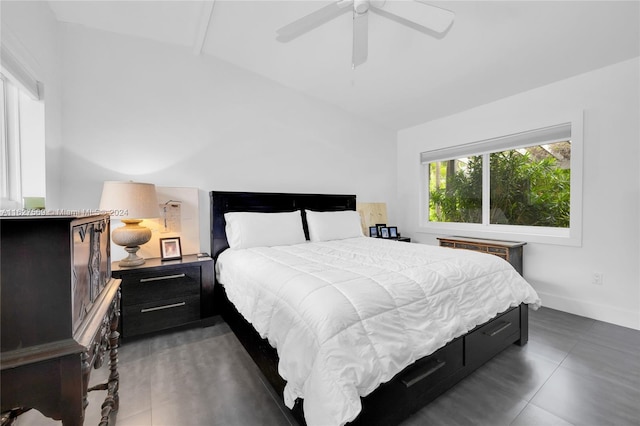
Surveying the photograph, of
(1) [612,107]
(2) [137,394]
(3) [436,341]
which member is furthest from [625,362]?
(2) [137,394]

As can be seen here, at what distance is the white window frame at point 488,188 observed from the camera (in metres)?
2.76

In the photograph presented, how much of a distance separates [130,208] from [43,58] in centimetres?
117

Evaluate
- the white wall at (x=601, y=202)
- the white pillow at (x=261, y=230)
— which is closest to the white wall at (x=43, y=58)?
the white pillow at (x=261, y=230)

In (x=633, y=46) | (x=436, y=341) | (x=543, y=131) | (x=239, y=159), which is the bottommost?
(x=436, y=341)

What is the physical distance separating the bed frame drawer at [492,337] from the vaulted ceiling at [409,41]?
215cm

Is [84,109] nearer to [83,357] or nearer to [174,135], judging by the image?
[174,135]

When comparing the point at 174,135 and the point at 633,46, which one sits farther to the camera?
the point at 174,135

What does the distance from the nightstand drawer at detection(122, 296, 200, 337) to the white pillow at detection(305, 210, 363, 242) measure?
1.37 meters

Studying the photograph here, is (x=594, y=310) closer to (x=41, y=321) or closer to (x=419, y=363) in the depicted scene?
(x=419, y=363)

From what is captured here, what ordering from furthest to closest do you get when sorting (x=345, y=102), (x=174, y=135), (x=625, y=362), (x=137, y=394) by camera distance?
1. (x=345, y=102)
2. (x=174, y=135)
3. (x=625, y=362)
4. (x=137, y=394)

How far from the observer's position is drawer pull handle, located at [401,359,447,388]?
A: 135 centimetres

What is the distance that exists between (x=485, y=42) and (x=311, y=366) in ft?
9.40

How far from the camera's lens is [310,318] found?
1.21m

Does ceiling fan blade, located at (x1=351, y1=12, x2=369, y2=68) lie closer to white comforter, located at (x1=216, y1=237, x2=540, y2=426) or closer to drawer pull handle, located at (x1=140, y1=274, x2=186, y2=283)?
white comforter, located at (x1=216, y1=237, x2=540, y2=426)
